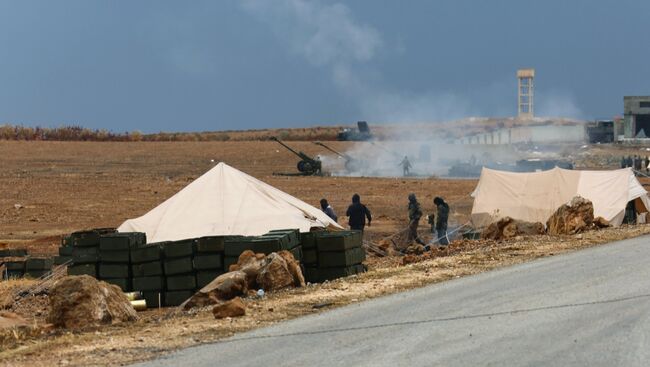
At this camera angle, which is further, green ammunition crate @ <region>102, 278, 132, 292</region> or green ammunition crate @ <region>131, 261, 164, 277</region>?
green ammunition crate @ <region>102, 278, 132, 292</region>

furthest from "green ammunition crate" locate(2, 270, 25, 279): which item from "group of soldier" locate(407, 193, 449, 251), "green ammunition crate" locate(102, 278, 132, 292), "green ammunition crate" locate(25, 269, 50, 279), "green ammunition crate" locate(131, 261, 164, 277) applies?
"group of soldier" locate(407, 193, 449, 251)

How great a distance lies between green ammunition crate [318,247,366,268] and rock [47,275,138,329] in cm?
525

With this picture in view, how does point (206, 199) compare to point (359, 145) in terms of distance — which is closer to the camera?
point (206, 199)

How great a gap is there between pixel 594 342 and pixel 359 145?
2992 inches

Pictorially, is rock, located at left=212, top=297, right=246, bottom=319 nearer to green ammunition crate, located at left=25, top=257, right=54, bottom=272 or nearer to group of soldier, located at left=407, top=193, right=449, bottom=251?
green ammunition crate, located at left=25, top=257, right=54, bottom=272

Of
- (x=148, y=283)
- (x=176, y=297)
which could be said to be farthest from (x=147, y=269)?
(x=176, y=297)

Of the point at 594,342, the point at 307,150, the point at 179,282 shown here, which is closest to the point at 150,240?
the point at 179,282

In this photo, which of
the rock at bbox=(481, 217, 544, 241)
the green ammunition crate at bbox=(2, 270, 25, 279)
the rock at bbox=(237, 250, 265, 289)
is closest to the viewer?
the rock at bbox=(237, 250, 265, 289)

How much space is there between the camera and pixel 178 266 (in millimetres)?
20125

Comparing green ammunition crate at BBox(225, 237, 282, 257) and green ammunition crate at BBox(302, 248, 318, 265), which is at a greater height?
green ammunition crate at BBox(225, 237, 282, 257)

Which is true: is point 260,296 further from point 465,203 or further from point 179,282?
point 465,203

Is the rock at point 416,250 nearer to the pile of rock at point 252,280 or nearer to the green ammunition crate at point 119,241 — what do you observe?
the green ammunition crate at point 119,241

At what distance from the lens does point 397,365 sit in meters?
10.3

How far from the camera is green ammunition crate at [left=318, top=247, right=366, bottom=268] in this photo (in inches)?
775
